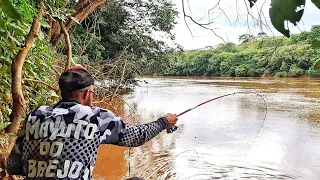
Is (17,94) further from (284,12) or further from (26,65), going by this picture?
(284,12)

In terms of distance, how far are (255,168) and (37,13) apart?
4.32 metres

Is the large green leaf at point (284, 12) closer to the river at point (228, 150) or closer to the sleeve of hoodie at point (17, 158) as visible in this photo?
the sleeve of hoodie at point (17, 158)

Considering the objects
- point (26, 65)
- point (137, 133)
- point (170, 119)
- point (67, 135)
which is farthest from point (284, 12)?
point (26, 65)

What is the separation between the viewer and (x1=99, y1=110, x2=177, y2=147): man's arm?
159 centimetres

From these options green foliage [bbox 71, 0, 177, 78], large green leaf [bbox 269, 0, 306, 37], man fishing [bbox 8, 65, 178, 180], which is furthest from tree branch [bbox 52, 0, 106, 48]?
green foliage [bbox 71, 0, 177, 78]

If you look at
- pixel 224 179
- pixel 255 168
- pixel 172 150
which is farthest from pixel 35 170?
pixel 172 150

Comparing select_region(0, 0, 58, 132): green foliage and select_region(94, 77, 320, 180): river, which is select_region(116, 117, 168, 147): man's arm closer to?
select_region(0, 0, 58, 132): green foliage

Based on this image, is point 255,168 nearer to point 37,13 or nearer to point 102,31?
point 37,13

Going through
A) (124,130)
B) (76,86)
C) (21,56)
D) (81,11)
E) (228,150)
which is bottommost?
(228,150)

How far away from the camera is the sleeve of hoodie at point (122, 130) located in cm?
159

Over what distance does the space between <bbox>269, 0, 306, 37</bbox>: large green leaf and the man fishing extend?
1.09 meters

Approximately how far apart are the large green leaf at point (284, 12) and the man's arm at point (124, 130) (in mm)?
1117

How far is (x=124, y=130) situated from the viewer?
167 centimetres

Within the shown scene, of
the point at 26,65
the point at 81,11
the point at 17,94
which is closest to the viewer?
the point at 17,94
